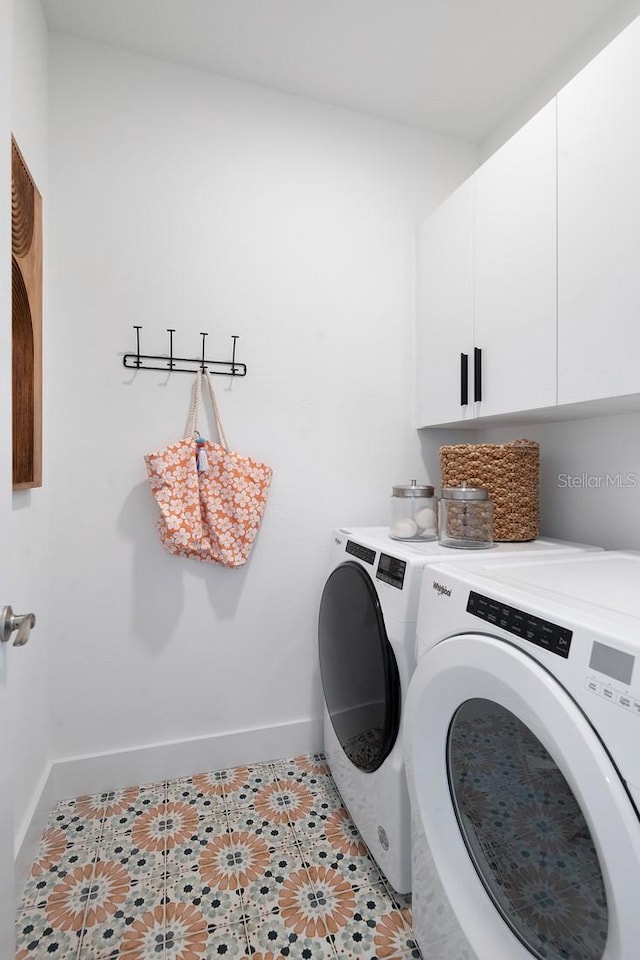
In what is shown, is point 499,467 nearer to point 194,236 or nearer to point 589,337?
point 589,337

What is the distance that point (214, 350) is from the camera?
1801mm

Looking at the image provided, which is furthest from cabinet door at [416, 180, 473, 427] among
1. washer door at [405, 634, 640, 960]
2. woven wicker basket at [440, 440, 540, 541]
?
washer door at [405, 634, 640, 960]

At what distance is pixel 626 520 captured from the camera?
1464 mm

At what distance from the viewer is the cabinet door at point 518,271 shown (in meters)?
1.33

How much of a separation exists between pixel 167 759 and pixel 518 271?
203cm

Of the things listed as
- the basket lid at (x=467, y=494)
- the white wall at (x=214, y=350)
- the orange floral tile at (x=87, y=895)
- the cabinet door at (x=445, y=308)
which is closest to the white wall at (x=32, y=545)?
the white wall at (x=214, y=350)

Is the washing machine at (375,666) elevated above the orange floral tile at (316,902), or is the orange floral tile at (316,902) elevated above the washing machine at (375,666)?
the washing machine at (375,666)

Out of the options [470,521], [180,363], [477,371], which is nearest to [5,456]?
[180,363]

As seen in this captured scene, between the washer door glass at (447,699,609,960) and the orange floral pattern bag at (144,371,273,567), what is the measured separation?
1.01 m

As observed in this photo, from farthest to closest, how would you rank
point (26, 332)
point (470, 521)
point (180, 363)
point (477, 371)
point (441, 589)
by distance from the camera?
point (180, 363) → point (477, 371) → point (470, 521) → point (26, 332) → point (441, 589)

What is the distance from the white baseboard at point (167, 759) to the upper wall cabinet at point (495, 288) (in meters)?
1.38

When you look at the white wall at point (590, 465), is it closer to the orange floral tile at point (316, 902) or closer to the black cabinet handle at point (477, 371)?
the black cabinet handle at point (477, 371)

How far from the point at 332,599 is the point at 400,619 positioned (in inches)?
19.9

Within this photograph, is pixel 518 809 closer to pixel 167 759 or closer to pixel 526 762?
pixel 526 762
